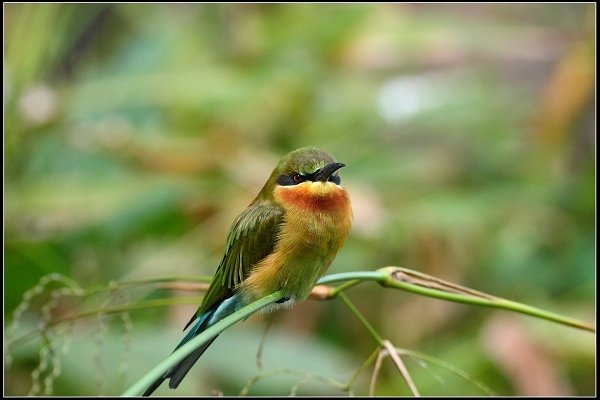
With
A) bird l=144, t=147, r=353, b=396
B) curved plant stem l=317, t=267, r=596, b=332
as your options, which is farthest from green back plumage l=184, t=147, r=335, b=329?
curved plant stem l=317, t=267, r=596, b=332

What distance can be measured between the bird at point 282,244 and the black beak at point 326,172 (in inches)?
2.2

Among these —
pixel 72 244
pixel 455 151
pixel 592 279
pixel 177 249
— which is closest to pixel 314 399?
pixel 177 249

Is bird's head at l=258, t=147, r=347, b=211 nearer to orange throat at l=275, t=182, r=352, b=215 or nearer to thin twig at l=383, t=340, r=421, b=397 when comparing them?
orange throat at l=275, t=182, r=352, b=215

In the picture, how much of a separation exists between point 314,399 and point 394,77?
1.80 m

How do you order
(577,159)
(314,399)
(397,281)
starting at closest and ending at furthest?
(397,281) → (314,399) → (577,159)

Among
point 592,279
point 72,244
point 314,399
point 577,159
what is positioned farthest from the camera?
point 577,159

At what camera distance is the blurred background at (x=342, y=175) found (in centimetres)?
265

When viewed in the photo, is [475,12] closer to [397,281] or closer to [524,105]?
[524,105]

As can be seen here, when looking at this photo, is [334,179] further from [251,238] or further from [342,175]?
[342,175]

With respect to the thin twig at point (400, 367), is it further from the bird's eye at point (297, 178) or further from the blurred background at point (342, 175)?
the blurred background at point (342, 175)

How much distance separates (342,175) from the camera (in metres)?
3.26

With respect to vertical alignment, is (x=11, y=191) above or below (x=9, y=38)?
below

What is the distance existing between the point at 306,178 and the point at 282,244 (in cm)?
16

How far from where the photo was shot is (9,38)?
333 centimetres
